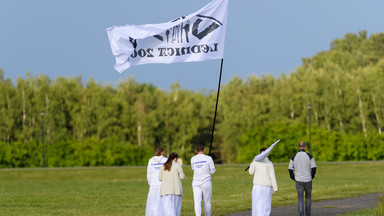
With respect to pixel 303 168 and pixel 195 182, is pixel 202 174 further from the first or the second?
pixel 303 168

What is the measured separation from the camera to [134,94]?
97000 mm

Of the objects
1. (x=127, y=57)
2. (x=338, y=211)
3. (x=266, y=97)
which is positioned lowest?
(x=338, y=211)

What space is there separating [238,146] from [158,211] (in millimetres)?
68340

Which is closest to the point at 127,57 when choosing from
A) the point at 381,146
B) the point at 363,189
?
the point at 363,189

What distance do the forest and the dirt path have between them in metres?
44.4

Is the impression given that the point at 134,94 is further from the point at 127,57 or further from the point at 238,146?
the point at 127,57

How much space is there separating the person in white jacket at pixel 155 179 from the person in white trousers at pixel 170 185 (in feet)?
1.33

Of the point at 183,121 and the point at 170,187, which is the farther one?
the point at 183,121

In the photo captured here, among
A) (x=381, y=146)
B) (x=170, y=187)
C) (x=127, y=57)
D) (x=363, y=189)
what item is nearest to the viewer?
(x=170, y=187)

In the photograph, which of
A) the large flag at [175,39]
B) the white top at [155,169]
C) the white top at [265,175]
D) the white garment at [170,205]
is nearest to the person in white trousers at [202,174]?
the white top at [155,169]

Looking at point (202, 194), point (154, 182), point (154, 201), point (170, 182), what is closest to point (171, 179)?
point (170, 182)

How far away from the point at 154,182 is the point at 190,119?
71.3 meters

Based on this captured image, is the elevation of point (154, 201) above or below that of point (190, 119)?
below

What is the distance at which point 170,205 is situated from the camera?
1580cm
